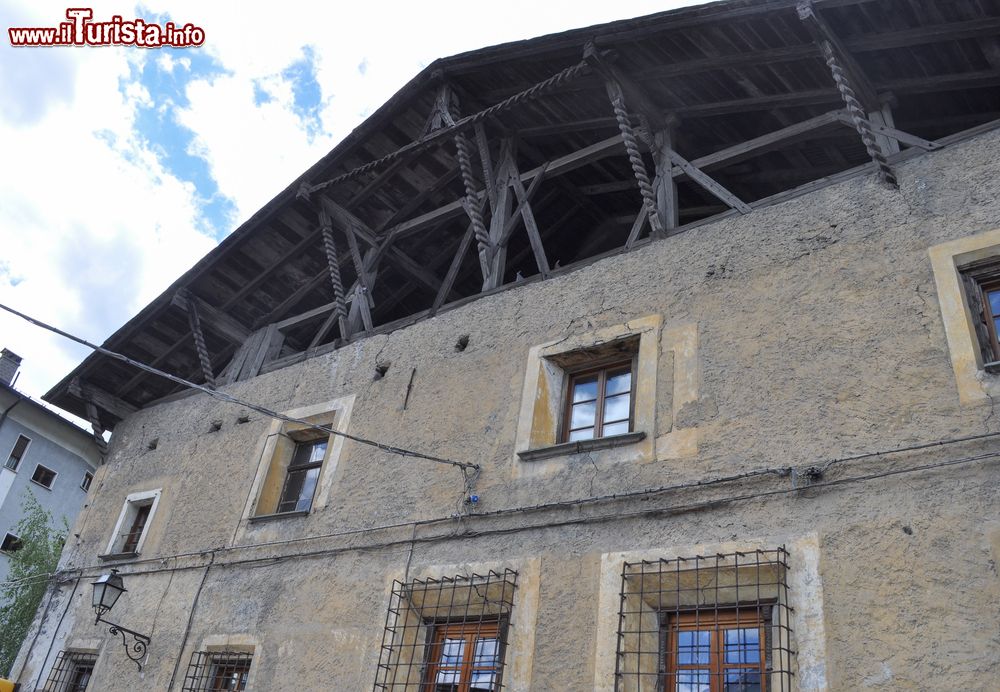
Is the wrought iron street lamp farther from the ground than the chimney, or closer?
closer

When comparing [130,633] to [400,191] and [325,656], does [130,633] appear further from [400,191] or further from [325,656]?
[400,191]

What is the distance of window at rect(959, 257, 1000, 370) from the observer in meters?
5.10

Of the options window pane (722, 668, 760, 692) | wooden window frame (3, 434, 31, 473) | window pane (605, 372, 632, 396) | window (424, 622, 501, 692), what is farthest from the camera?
wooden window frame (3, 434, 31, 473)

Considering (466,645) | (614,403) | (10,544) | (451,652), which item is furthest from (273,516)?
(10,544)

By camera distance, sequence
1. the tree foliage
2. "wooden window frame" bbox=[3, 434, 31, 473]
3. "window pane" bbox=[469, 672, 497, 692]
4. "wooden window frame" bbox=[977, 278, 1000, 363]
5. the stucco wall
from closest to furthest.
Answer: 1. the stucco wall
2. "wooden window frame" bbox=[977, 278, 1000, 363]
3. "window pane" bbox=[469, 672, 497, 692]
4. the tree foliage
5. "wooden window frame" bbox=[3, 434, 31, 473]

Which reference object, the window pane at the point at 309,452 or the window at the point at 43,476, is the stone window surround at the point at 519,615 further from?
the window at the point at 43,476

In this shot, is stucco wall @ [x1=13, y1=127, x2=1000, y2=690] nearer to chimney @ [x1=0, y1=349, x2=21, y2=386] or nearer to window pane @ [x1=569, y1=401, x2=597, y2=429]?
window pane @ [x1=569, y1=401, x2=597, y2=429]

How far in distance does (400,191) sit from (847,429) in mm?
6144

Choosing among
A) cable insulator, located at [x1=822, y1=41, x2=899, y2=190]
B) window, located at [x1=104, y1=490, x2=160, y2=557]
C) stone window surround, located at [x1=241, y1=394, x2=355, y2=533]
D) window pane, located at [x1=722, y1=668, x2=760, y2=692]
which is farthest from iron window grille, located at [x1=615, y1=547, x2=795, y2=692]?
window, located at [x1=104, y1=490, x2=160, y2=557]

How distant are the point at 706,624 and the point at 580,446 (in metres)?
1.58

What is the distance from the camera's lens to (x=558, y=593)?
18.9 feet

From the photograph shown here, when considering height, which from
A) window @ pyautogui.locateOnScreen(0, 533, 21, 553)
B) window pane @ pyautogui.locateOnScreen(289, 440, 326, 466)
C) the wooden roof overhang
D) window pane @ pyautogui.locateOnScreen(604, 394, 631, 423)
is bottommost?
window pane @ pyautogui.locateOnScreen(604, 394, 631, 423)

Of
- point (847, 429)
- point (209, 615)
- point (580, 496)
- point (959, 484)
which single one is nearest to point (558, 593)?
point (580, 496)

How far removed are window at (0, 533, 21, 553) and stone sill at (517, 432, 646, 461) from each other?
56.9 ft
